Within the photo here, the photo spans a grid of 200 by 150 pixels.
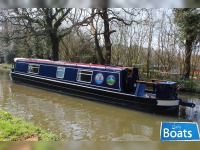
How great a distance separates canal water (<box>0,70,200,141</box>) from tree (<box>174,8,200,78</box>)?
12.2 feet

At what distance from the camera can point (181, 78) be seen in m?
15.0

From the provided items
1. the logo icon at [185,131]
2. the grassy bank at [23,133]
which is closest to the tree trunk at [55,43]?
the grassy bank at [23,133]

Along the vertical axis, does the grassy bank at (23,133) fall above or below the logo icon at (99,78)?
below

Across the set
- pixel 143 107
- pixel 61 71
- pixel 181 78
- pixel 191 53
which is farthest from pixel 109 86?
pixel 191 53

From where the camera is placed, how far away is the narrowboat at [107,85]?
8.64 meters

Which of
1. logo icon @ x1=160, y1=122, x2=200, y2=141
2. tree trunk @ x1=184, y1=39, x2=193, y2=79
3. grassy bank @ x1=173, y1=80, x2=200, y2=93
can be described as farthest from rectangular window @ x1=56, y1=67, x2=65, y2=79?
logo icon @ x1=160, y1=122, x2=200, y2=141

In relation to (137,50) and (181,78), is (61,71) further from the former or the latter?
(137,50)

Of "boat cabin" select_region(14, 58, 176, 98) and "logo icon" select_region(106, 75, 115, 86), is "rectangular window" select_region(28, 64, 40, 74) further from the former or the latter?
"logo icon" select_region(106, 75, 115, 86)

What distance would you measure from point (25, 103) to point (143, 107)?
4.41 m

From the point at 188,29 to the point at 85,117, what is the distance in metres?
8.12

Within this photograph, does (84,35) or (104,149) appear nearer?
(104,149)

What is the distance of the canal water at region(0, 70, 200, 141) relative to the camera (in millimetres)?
6551

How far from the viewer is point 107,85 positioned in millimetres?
10281

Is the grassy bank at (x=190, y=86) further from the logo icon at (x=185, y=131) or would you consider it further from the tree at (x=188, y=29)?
the logo icon at (x=185, y=131)
